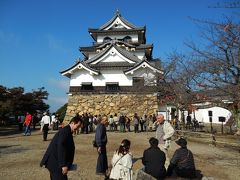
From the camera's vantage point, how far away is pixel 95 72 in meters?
26.6

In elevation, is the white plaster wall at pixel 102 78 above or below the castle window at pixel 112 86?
above

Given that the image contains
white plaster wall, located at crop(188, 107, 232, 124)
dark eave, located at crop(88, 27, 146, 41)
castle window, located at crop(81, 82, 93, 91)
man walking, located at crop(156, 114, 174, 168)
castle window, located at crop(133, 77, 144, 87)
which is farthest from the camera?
white plaster wall, located at crop(188, 107, 232, 124)

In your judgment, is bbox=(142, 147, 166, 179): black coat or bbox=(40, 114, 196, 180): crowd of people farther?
bbox=(142, 147, 166, 179): black coat

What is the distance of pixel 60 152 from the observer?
428 cm

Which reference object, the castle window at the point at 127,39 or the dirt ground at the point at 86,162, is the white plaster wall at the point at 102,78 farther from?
the dirt ground at the point at 86,162

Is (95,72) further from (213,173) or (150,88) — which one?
(213,173)

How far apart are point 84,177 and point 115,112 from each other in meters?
18.7

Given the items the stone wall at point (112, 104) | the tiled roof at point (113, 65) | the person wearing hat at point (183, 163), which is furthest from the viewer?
the tiled roof at point (113, 65)

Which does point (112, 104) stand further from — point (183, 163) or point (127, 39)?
point (183, 163)

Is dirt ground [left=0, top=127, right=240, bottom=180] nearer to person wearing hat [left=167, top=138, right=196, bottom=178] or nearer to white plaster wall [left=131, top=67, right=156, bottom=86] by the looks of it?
person wearing hat [left=167, top=138, right=196, bottom=178]

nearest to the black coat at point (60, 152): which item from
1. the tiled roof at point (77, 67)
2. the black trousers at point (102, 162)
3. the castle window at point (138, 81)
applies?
the black trousers at point (102, 162)

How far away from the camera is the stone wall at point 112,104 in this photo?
85.6 feet

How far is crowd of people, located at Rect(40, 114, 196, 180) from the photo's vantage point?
4367 mm

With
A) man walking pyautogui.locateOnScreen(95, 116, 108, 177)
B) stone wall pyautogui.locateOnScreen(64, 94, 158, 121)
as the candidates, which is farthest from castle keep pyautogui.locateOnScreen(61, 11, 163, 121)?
man walking pyautogui.locateOnScreen(95, 116, 108, 177)
